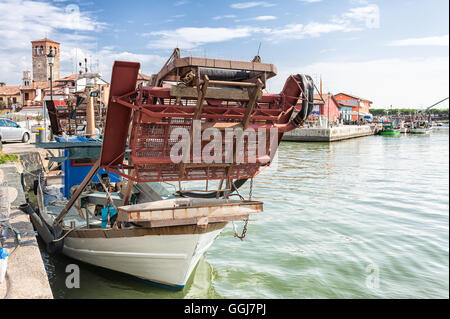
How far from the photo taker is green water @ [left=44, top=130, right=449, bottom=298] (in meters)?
8.71

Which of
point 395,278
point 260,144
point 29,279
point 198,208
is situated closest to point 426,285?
point 395,278

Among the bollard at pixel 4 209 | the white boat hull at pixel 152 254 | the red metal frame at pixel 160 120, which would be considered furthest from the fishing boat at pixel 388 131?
the bollard at pixel 4 209

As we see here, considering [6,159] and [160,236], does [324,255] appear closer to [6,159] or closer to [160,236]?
[160,236]

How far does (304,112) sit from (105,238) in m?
4.88

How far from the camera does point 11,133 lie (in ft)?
84.3

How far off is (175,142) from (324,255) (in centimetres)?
590

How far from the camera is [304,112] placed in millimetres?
7223

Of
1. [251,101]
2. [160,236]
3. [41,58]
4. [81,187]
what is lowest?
[160,236]

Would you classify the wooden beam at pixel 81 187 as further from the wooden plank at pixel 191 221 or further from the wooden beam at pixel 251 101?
the wooden beam at pixel 251 101

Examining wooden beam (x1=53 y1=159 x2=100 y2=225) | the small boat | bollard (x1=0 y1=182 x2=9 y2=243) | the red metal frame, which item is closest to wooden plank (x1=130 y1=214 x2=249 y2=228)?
the small boat

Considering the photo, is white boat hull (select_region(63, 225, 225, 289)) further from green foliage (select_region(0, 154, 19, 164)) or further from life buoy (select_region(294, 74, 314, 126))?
green foliage (select_region(0, 154, 19, 164))

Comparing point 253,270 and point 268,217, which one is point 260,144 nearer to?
point 253,270

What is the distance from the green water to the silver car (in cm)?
1735

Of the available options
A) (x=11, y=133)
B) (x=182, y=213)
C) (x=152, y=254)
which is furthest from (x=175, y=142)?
(x=11, y=133)
